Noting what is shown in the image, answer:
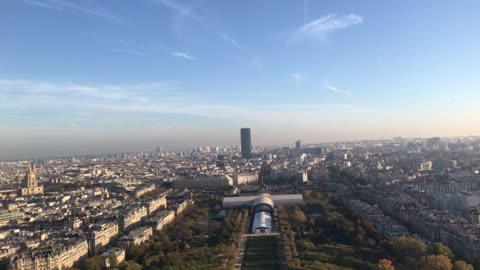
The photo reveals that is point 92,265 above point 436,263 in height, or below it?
below

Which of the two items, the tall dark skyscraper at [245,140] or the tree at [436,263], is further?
the tall dark skyscraper at [245,140]

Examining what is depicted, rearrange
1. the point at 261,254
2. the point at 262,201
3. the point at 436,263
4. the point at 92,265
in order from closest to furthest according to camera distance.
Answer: the point at 436,263 < the point at 92,265 < the point at 261,254 < the point at 262,201

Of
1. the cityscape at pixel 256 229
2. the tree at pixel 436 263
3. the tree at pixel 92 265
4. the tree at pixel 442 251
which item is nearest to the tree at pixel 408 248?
the cityscape at pixel 256 229

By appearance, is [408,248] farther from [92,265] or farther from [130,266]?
[92,265]

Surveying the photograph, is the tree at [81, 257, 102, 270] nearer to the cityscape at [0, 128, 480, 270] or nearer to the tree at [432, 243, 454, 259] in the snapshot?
the cityscape at [0, 128, 480, 270]

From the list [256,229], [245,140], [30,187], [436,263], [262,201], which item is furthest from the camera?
[245,140]

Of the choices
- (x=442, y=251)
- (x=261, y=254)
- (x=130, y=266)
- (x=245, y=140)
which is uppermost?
(x=245, y=140)

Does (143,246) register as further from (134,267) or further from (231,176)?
(231,176)

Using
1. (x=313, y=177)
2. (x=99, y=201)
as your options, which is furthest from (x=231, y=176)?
(x=99, y=201)

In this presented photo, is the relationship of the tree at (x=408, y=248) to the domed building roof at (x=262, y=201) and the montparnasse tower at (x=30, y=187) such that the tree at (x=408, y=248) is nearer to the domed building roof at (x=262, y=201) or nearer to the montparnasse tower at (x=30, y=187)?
the domed building roof at (x=262, y=201)

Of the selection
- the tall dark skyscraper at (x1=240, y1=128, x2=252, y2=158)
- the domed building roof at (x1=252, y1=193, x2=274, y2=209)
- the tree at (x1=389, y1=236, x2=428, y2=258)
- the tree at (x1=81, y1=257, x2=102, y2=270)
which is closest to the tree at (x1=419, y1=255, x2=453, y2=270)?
the tree at (x1=389, y1=236, x2=428, y2=258)

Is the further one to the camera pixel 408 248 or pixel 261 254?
pixel 261 254

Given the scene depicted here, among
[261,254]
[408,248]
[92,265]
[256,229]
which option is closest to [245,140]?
[256,229]
